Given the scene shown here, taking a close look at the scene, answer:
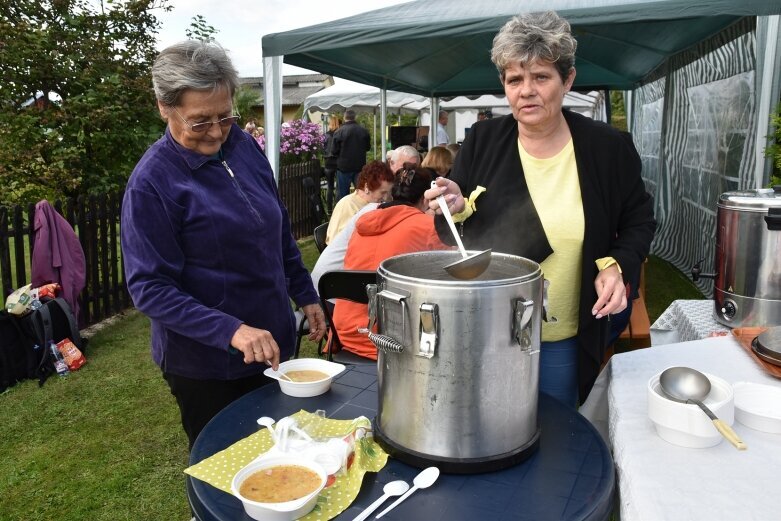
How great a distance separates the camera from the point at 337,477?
1151 mm

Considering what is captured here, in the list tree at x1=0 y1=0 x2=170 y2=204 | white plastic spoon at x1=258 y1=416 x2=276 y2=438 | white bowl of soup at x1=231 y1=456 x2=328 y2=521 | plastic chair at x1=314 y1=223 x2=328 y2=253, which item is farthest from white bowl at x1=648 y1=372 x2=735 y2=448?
tree at x1=0 y1=0 x2=170 y2=204

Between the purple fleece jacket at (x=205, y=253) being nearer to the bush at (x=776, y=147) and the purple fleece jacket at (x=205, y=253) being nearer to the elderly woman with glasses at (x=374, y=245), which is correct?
the elderly woman with glasses at (x=374, y=245)

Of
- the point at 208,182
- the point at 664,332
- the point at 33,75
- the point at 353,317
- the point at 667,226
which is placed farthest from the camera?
the point at 667,226

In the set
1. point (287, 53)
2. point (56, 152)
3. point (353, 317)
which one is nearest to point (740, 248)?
point (353, 317)

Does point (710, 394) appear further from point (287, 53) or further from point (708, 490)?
point (287, 53)

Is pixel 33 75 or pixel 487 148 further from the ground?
pixel 33 75

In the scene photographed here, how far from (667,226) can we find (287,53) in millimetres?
5718

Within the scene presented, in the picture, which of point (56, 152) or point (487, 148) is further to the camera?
point (56, 152)

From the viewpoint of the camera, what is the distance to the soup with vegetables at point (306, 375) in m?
1.60

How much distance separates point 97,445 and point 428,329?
9.94ft

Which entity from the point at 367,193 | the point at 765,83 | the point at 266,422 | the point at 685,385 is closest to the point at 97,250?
the point at 367,193

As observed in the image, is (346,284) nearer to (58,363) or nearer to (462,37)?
(58,363)

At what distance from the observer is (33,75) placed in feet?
17.8

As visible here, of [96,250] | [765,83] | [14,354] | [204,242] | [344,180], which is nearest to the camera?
[204,242]
